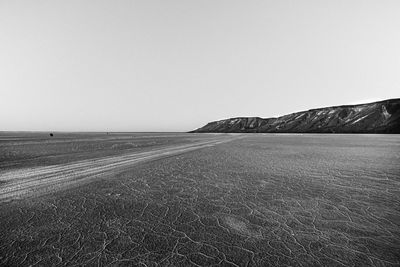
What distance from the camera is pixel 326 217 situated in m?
3.46

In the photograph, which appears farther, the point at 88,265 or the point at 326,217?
the point at 326,217

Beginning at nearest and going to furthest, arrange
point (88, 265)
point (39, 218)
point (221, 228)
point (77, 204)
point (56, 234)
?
point (88, 265)
point (56, 234)
point (221, 228)
point (39, 218)
point (77, 204)

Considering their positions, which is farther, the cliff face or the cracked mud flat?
the cliff face

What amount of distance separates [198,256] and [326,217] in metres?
2.51

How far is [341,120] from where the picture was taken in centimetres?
11169

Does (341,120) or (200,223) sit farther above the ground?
(341,120)

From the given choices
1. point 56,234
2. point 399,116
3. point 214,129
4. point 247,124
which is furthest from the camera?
point 214,129

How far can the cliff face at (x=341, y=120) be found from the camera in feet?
311

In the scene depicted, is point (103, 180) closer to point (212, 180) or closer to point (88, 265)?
point (212, 180)

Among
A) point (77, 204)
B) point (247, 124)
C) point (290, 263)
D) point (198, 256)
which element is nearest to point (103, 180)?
point (77, 204)

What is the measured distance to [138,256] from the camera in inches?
92.9

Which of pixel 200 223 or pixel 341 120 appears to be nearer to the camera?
pixel 200 223

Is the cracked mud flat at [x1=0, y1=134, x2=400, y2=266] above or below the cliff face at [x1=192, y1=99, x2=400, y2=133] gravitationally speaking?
below

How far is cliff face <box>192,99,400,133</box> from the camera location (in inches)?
3738
